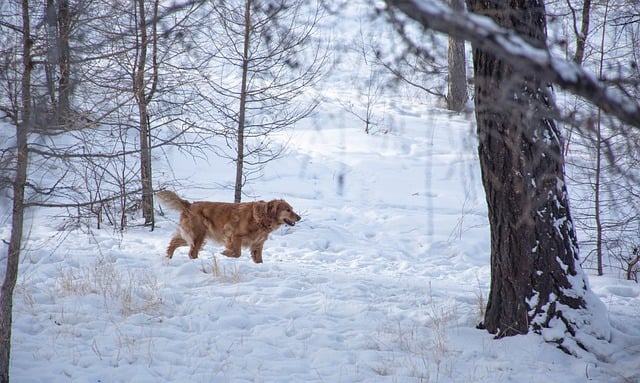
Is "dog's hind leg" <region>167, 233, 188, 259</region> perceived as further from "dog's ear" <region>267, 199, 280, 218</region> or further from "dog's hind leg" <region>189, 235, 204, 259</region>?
"dog's ear" <region>267, 199, 280, 218</region>

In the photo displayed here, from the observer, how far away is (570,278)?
4.70 meters

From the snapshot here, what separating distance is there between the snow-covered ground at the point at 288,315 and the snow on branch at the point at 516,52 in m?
1.50

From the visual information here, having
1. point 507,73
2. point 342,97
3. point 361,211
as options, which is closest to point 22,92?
point 507,73

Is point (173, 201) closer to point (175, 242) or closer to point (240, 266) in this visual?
point (175, 242)

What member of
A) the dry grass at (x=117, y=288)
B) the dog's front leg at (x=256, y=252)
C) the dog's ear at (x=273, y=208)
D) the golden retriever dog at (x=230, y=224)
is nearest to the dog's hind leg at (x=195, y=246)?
the golden retriever dog at (x=230, y=224)

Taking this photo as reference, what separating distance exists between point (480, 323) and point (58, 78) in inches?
155

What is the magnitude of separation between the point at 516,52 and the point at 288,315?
4042 millimetres

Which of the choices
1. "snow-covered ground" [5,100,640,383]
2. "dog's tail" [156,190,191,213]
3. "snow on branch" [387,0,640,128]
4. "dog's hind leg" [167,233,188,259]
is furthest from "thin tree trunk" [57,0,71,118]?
"dog's hind leg" [167,233,188,259]

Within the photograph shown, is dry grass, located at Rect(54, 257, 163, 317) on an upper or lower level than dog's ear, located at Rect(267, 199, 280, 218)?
lower

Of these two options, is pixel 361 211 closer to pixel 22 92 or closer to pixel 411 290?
pixel 411 290

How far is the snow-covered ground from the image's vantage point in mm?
4250

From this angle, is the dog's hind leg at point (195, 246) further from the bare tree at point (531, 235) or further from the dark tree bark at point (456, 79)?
the bare tree at point (531, 235)

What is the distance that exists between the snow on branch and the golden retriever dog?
675 centimetres

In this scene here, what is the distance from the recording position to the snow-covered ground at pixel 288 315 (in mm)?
4250
